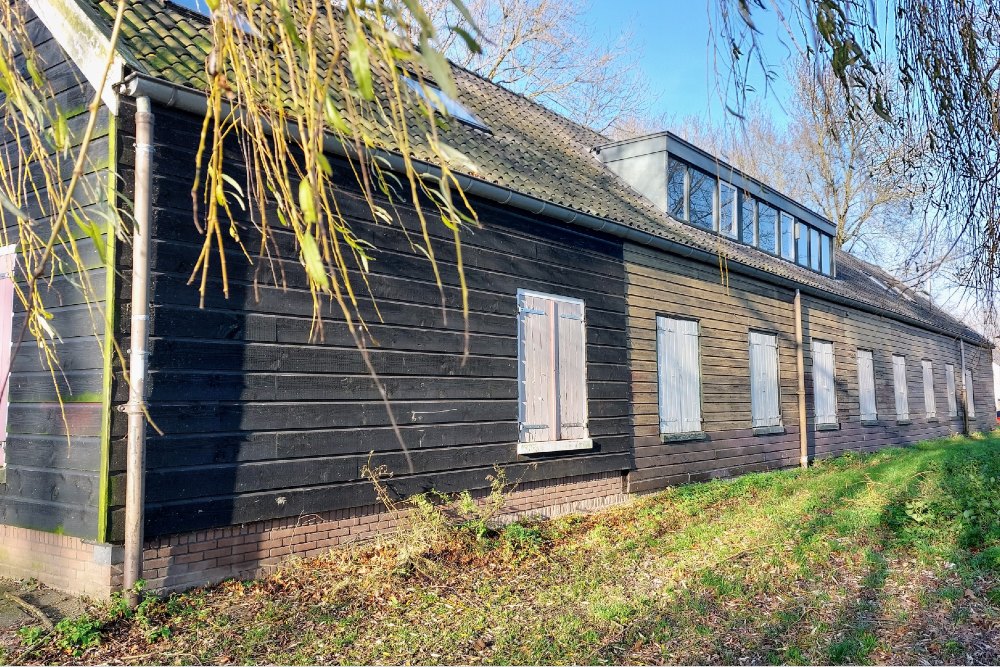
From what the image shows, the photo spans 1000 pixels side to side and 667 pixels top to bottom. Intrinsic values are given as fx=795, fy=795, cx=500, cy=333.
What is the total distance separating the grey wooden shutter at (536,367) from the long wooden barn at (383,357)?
0.08 feet

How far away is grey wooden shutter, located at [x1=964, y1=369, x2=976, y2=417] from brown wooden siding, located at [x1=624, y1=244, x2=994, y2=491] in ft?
23.4

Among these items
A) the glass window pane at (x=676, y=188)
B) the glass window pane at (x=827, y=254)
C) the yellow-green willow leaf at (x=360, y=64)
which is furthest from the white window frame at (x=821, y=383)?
the yellow-green willow leaf at (x=360, y=64)

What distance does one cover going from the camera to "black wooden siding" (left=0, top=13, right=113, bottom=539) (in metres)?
5.43

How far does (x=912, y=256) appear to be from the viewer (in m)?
4.20

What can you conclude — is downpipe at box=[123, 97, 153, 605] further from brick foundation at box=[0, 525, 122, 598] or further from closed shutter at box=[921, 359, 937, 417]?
closed shutter at box=[921, 359, 937, 417]

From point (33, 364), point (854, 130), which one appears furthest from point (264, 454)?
point (854, 130)

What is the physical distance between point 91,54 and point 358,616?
4.42m

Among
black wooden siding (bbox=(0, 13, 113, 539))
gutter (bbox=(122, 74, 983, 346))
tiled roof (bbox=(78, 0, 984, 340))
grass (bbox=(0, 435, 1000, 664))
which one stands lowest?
grass (bbox=(0, 435, 1000, 664))

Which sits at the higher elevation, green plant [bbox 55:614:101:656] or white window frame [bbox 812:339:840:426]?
white window frame [bbox 812:339:840:426]

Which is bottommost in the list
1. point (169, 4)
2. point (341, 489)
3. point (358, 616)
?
point (358, 616)

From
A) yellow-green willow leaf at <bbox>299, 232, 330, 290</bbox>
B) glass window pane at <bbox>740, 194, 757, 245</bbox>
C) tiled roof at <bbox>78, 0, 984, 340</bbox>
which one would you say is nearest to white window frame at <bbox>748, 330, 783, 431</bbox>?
tiled roof at <bbox>78, 0, 984, 340</bbox>

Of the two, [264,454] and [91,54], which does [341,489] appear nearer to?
[264,454]

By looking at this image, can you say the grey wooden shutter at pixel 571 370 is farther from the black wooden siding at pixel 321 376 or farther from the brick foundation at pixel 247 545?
the brick foundation at pixel 247 545

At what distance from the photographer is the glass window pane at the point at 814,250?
56.4 feet
